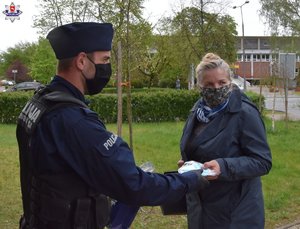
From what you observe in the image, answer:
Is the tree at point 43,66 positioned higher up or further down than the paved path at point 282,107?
higher up

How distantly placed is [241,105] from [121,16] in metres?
5.90

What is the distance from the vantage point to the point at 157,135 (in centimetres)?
1442

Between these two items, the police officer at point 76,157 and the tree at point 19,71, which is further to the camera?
the tree at point 19,71

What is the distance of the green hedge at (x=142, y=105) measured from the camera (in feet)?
62.8

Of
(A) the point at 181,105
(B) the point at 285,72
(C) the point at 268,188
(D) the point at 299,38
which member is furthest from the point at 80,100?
(D) the point at 299,38

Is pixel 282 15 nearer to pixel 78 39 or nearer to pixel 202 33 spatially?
pixel 202 33

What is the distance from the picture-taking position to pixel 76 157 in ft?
6.70

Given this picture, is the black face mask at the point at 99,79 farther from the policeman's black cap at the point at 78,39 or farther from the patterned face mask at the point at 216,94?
the patterned face mask at the point at 216,94

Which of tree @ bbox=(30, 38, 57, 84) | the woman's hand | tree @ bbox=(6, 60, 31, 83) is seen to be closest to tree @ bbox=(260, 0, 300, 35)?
tree @ bbox=(30, 38, 57, 84)

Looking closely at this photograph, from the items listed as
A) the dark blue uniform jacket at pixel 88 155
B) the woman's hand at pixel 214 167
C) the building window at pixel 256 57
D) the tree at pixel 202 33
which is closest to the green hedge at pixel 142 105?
the tree at pixel 202 33

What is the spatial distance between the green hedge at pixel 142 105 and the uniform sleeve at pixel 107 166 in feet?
55.2

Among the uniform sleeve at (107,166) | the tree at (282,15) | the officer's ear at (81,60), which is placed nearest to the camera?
the uniform sleeve at (107,166)

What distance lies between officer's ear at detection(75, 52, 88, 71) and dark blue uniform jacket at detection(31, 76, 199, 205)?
8.6 inches

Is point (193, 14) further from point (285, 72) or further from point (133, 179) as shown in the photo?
point (133, 179)
